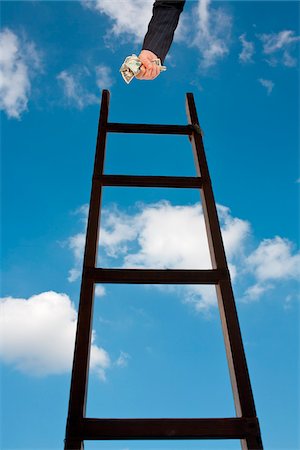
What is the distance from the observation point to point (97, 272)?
2201mm

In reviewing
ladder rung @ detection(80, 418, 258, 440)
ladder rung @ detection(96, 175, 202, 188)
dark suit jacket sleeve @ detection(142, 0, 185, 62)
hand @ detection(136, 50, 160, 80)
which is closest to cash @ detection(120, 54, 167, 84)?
hand @ detection(136, 50, 160, 80)

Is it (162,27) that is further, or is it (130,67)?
(162,27)

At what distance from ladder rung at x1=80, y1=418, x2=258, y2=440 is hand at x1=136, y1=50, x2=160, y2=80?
1775mm

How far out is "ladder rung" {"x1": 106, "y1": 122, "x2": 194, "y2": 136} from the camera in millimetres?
3211

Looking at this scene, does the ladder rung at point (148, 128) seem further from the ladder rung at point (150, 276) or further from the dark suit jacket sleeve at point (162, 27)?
the ladder rung at point (150, 276)

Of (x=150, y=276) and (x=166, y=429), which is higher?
(x=150, y=276)

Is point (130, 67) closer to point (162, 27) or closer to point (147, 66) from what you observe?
point (147, 66)

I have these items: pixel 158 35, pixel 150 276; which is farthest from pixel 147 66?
pixel 150 276

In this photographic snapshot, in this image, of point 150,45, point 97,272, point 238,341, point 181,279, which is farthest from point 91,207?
point 238,341

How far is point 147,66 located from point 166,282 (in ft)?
3.94

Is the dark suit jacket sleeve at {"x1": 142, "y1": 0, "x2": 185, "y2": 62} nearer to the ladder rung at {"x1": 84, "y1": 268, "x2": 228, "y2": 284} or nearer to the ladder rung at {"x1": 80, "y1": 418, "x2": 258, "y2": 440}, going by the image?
the ladder rung at {"x1": 84, "y1": 268, "x2": 228, "y2": 284}

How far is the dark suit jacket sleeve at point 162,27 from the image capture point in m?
2.34

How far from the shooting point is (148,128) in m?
3.24

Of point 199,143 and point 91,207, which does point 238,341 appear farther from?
point 199,143
